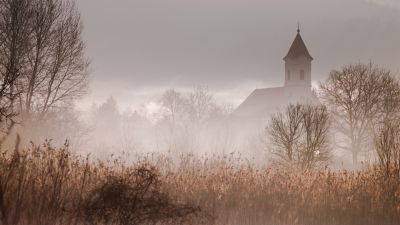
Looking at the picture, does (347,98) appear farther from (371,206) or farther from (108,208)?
(108,208)

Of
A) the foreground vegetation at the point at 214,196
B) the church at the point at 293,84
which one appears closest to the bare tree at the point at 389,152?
the foreground vegetation at the point at 214,196

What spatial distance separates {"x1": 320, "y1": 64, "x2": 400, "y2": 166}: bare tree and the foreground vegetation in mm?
26985

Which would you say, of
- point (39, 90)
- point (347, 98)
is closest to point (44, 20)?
point (39, 90)

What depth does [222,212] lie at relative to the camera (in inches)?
354

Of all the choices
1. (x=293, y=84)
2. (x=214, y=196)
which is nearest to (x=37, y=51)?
(x=214, y=196)

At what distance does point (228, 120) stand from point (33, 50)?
52657mm

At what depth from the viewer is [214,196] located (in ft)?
30.8

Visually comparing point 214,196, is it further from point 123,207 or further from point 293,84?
point 293,84

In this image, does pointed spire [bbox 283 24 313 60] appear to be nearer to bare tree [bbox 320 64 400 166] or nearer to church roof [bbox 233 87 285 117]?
church roof [bbox 233 87 285 117]

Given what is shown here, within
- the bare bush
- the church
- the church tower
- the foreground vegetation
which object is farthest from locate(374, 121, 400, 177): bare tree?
the church tower

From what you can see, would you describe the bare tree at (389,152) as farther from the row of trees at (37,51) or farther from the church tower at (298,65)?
the church tower at (298,65)

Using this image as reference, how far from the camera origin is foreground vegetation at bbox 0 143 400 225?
23.0ft

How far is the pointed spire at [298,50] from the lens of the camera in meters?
67.6

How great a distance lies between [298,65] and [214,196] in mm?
60625
